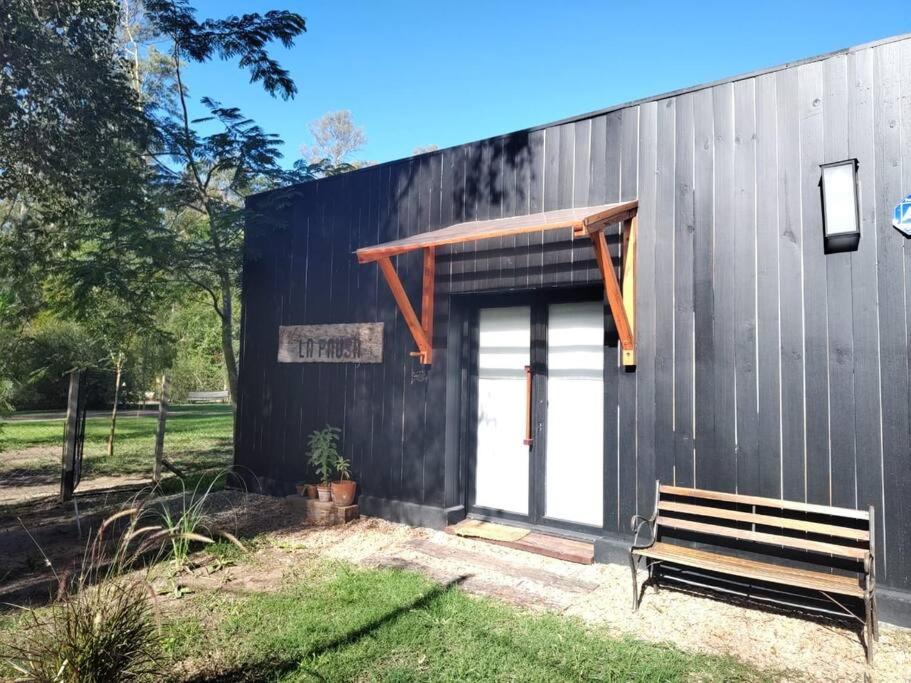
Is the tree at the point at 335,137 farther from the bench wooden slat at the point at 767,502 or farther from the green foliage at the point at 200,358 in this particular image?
the bench wooden slat at the point at 767,502

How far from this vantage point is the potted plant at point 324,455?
597 centimetres

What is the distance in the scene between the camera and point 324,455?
20.1ft

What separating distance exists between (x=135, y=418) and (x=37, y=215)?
11.9 metres

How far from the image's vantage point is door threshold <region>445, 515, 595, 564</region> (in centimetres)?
468

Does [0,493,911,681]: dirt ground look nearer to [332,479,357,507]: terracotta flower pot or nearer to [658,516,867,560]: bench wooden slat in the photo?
[332,479,357,507]: terracotta flower pot

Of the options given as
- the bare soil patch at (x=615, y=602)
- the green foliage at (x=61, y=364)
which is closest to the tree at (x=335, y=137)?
the green foliage at (x=61, y=364)

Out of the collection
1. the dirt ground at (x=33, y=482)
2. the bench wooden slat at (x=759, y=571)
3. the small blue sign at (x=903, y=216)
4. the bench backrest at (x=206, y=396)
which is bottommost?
the dirt ground at (x=33, y=482)

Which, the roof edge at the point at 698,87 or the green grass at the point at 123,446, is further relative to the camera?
the green grass at the point at 123,446

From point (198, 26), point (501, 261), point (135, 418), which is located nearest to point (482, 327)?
point (501, 261)

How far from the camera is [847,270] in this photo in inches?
154

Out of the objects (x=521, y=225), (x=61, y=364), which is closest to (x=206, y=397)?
(x=61, y=364)

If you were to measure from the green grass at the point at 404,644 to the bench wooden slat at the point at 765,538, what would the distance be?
3.16ft

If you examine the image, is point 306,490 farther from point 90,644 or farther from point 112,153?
point 112,153

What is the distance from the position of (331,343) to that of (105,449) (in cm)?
711
